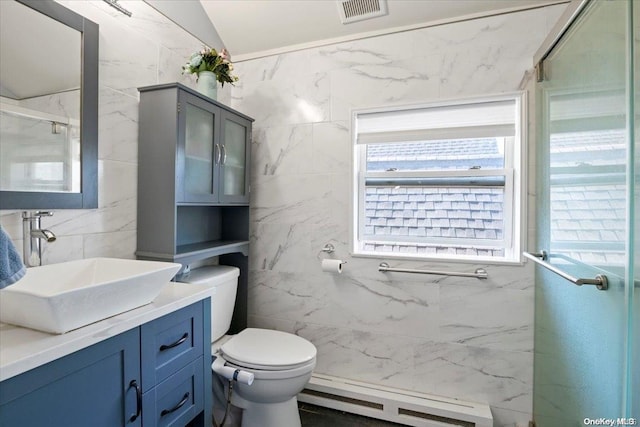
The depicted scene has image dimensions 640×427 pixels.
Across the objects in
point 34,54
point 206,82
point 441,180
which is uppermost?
point 206,82

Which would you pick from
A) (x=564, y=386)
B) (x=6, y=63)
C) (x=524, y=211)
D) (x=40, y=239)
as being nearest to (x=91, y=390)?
(x=40, y=239)

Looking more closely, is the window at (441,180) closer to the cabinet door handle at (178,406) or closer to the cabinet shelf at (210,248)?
the cabinet shelf at (210,248)

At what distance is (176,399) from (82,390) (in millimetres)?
377

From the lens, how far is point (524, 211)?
1607 millimetres

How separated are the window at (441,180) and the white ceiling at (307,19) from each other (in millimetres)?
477

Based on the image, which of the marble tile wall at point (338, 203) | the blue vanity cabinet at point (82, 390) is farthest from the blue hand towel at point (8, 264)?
the marble tile wall at point (338, 203)

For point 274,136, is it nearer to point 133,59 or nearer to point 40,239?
point 133,59

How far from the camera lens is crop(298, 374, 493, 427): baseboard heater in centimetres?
163

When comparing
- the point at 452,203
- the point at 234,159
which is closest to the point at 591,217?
the point at 452,203

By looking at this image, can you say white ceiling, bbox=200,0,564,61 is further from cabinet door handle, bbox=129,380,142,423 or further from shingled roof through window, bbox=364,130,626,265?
cabinet door handle, bbox=129,380,142,423

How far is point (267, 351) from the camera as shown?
1550 millimetres

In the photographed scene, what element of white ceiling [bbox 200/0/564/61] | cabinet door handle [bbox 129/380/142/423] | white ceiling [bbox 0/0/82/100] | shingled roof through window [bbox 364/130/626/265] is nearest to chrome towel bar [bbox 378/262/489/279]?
shingled roof through window [bbox 364/130/626/265]

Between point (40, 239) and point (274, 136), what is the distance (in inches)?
52.5

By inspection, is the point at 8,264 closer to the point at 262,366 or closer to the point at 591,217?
the point at 262,366
